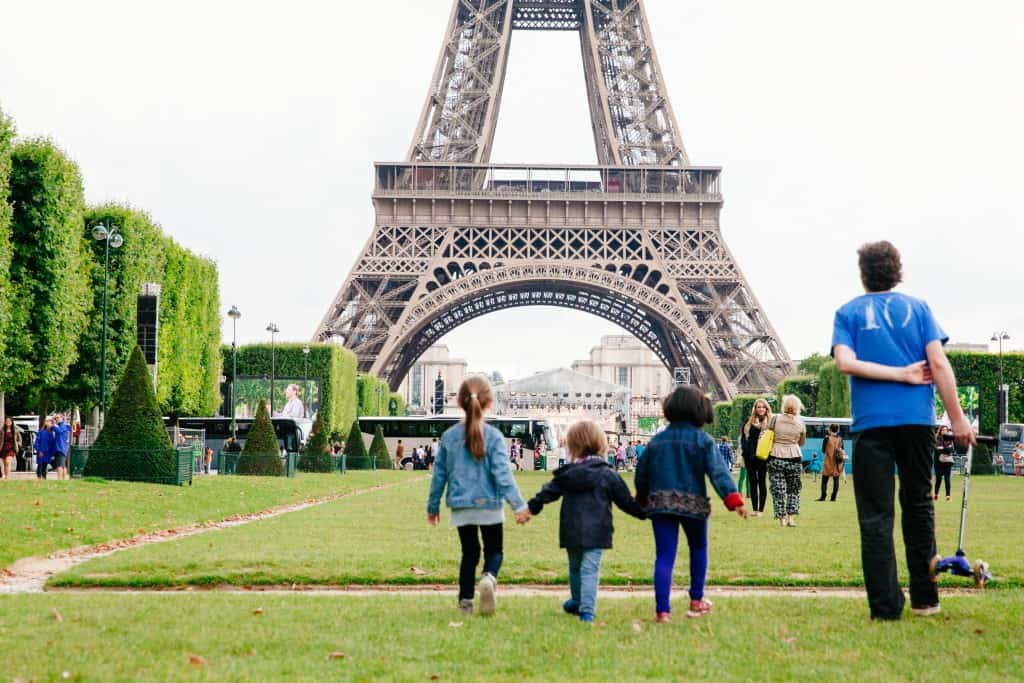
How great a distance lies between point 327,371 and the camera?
5459 centimetres

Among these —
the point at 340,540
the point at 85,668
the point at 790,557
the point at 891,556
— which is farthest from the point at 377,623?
the point at 340,540

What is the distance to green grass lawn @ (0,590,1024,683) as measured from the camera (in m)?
5.61

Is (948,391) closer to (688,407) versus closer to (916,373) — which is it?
(916,373)

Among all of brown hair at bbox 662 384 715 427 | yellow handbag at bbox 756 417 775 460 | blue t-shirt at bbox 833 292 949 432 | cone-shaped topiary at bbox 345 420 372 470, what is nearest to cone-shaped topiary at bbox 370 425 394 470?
cone-shaped topiary at bbox 345 420 372 470

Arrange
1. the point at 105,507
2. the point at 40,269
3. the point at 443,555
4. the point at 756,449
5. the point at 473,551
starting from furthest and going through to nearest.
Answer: the point at 40,269 < the point at 105,507 < the point at 756,449 < the point at 443,555 < the point at 473,551

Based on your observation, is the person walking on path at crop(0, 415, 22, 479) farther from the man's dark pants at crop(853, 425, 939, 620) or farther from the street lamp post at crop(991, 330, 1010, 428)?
the street lamp post at crop(991, 330, 1010, 428)

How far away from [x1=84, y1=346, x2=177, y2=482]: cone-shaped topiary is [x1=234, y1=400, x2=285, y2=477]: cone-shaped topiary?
9529mm

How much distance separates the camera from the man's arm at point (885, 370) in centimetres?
704

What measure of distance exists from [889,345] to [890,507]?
3.02ft

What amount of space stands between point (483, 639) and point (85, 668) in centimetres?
200

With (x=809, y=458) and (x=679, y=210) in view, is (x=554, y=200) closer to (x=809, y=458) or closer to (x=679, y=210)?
(x=679, y=210)

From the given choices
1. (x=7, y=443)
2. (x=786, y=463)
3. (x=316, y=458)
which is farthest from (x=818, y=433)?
(x=786, y=463)

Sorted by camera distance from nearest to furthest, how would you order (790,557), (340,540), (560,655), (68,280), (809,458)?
(560,655)
(790,557)
(340,540)
(68,280)
(809,458)

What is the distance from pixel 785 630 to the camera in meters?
6.78
